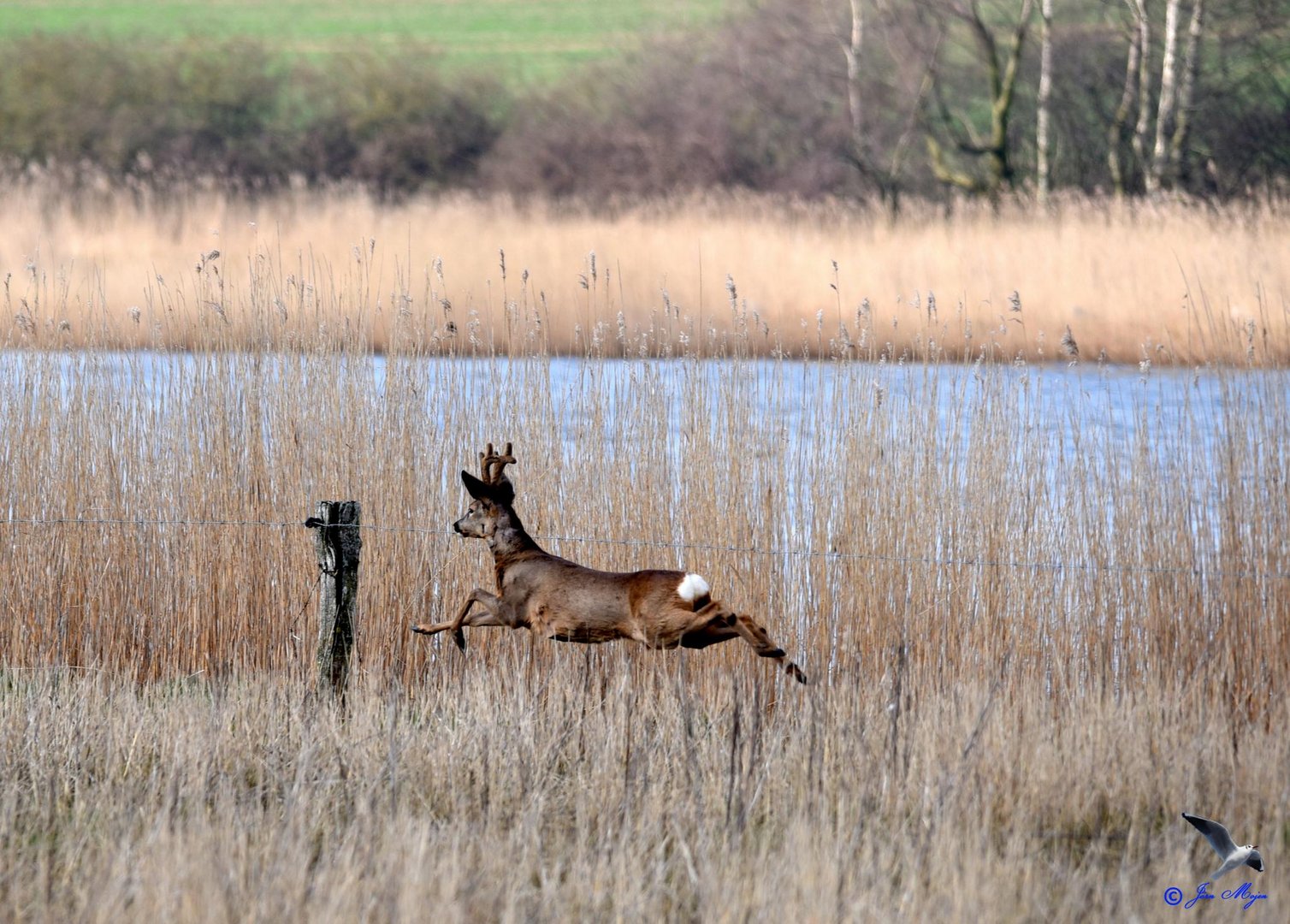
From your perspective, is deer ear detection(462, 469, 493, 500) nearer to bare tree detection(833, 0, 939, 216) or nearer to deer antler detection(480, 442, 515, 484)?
deer antler detection(480, 442, 515, 484)

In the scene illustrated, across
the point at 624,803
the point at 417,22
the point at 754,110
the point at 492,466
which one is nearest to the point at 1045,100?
the point at 754,110

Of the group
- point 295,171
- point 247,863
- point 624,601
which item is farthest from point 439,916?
point 295,171

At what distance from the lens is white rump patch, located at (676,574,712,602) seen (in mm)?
3371

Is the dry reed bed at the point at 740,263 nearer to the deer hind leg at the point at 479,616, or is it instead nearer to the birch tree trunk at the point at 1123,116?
the birch tree trunk at the point at 1123,116

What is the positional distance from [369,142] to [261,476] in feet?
59.7

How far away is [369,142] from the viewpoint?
75.3 ft

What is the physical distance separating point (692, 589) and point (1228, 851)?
117 cm

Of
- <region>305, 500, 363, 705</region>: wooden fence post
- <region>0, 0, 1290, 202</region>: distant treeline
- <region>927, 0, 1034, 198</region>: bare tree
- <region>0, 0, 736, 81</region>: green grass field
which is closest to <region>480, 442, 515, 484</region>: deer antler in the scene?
<region>305, 500, 363, 705</region>: wooden fence post

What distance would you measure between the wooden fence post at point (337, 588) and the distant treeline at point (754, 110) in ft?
39.6

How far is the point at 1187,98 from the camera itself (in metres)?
14.8

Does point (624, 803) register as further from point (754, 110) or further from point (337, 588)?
point (754, 110)

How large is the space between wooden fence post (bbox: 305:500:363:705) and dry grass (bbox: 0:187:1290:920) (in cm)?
13

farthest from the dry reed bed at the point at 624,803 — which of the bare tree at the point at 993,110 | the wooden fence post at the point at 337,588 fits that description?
the bare tree at the point at 993,110

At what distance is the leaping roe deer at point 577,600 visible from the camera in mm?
3383
